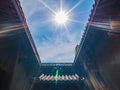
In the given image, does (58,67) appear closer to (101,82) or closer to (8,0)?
(101,82)

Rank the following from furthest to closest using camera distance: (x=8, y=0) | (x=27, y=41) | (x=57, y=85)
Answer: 1. (x=57, y=85)
2. (x=27, y=41)
3. (x=8, y=0)

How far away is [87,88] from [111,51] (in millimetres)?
4154

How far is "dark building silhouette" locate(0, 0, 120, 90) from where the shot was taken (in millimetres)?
4594

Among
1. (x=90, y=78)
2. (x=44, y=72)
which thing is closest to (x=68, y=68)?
(x=44, y=72)

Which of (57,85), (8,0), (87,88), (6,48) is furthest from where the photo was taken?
(57,85)

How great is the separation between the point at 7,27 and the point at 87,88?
5919 millimetres

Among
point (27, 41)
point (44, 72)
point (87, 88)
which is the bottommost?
point (87, 88)

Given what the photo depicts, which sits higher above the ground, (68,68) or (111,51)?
(68,68)

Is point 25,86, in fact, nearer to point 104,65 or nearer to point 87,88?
point 87,88

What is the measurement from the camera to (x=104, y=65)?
20.8ft

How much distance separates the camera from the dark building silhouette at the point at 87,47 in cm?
459

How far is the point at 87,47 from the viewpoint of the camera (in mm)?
7297

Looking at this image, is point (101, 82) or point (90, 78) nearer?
point (101, 82)

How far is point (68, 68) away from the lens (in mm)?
12078
